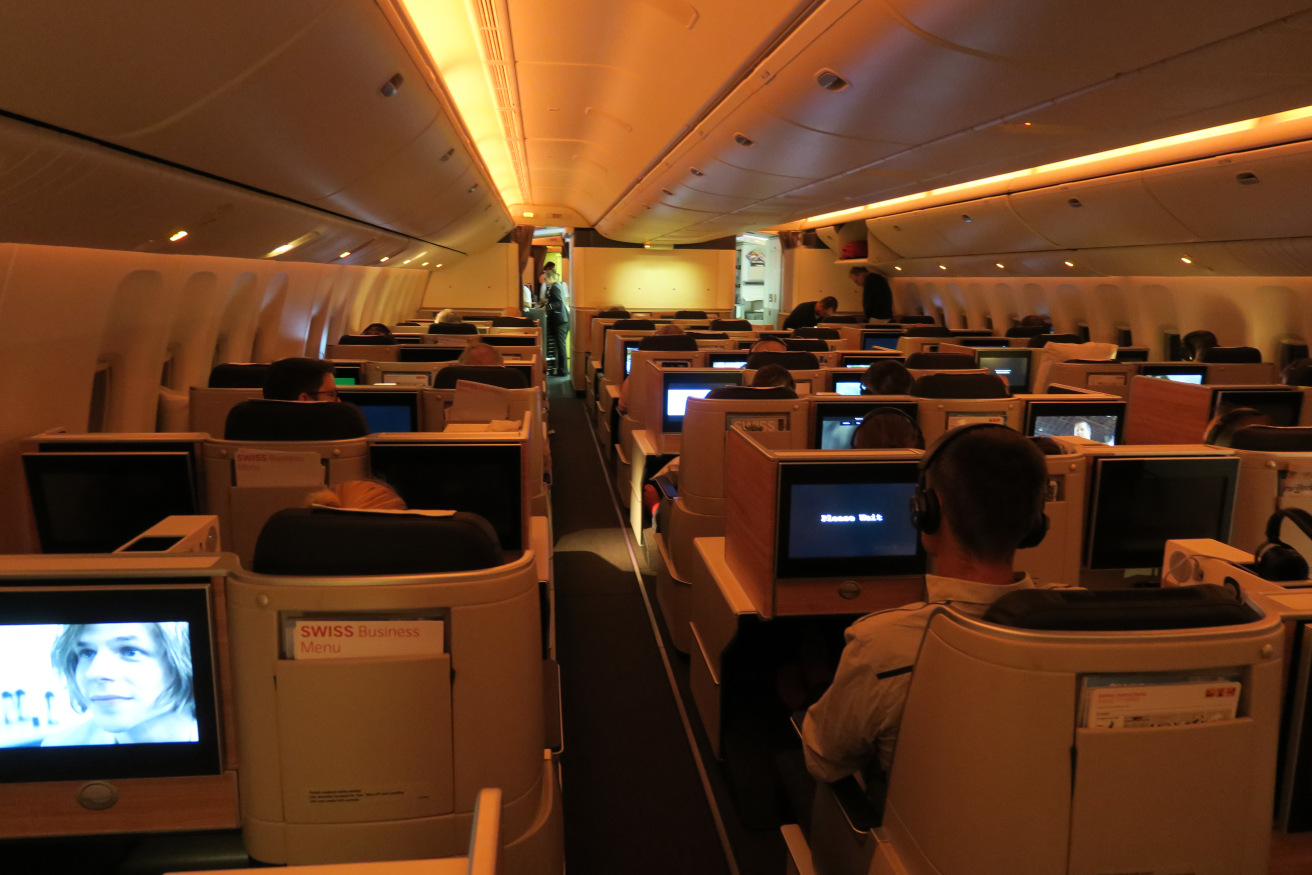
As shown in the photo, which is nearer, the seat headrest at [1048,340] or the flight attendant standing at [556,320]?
the seat headrest at [1048,340]

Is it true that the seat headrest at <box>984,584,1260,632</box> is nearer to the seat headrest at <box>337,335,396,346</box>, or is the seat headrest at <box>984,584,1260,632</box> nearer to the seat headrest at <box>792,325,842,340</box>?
the seat headrest at <box>337,335,396,346</box>

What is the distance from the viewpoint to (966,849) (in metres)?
A: 1.71

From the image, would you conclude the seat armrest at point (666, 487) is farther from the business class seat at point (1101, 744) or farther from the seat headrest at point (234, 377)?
the business class seat at point (1101, 744)

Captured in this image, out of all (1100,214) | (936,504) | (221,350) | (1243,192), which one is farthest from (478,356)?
(1100,214)

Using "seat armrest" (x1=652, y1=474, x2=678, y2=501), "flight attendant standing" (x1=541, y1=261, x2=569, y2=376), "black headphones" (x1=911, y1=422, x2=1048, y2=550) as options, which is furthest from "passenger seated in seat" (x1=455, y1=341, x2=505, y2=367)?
"flight attendant standing" (x1=541, y1=261, x2=569, y2=376)

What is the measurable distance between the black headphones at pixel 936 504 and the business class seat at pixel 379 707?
42.5 inches

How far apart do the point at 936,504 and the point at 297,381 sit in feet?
12.4

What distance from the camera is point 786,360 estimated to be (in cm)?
769

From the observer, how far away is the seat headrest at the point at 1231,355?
8.62 m

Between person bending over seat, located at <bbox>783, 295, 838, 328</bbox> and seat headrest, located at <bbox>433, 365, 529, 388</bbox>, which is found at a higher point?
person bending over seat, located at <bbox>783, 295, 838, 328</bbox>

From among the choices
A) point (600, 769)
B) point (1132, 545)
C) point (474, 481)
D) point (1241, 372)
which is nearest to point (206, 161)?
point (474, 481)

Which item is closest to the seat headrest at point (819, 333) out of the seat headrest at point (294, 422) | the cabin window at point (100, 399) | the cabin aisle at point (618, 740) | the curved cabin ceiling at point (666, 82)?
the curved cabin ceiling at point (666, 82)

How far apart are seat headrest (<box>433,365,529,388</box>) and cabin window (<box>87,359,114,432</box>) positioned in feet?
7.67

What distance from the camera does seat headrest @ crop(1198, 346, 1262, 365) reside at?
8.62 metres
